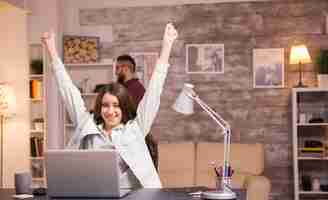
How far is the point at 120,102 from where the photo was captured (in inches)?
120

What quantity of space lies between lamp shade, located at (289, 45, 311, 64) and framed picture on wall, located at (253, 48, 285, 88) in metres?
0.24

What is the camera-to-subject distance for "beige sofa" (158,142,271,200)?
553 centimetres

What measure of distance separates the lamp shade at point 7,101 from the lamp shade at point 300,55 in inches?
123

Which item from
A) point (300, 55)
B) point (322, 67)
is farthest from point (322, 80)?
point (300, 55)

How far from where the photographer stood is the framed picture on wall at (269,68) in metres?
6.11

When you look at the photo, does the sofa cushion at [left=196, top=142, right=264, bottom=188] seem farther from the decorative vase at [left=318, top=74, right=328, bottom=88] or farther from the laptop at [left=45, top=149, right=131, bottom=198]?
the laptop at [left=45, top=149, right=131, bottom=198]

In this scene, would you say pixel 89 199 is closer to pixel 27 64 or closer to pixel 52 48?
pixel 52 48

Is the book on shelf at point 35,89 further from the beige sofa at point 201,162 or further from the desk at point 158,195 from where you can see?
the desk at point 158,195

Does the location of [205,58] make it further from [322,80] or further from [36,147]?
[36,147]

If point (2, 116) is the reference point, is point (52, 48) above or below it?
above

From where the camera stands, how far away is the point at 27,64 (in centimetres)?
624

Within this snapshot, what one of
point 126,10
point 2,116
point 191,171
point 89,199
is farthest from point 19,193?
point 126,10

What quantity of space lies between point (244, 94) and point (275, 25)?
33.5 inches

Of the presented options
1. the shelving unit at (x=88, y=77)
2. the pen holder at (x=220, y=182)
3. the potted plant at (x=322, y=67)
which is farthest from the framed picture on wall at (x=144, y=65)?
the pen holder at (x=220, y=182)
